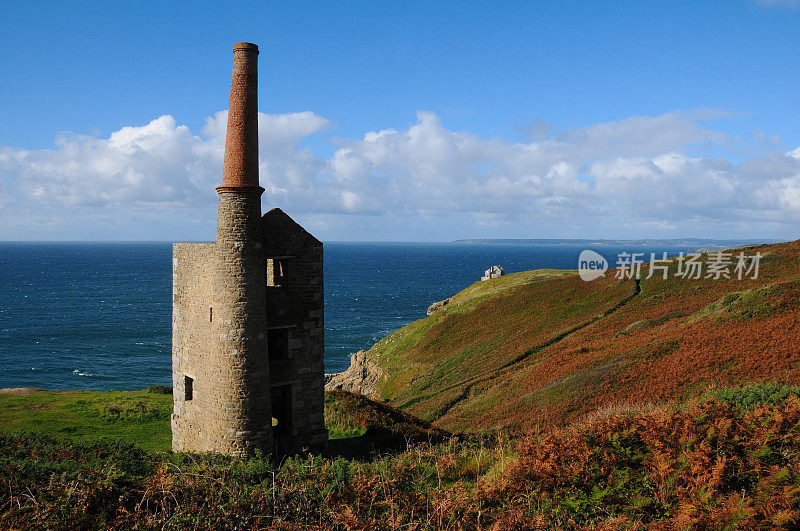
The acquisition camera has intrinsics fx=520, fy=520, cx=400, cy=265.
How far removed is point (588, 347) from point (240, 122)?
86.3ft

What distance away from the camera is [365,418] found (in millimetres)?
24625

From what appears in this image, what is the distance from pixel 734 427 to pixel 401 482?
7166 millimetres

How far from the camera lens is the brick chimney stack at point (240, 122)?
17781 mm

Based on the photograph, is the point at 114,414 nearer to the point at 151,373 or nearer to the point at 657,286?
the point at 151,373

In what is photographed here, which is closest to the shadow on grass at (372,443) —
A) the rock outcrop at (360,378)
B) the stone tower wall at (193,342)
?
the stone tower wall at (193,342)

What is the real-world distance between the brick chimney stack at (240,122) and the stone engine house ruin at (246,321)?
3 centimetres

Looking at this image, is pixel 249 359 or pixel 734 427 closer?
pixel 734 427

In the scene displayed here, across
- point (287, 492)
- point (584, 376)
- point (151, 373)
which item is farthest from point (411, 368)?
point (287, 492)

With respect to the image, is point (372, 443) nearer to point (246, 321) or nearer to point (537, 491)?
point (246, 321)

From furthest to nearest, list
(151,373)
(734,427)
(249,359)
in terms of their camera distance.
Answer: (151,373) → (249,359) → (734,427)

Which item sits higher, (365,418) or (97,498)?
(97,498)

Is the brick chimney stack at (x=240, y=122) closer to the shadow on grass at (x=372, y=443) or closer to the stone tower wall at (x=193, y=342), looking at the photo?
the stone tower wall at (x=193, y=342)

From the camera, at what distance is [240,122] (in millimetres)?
17781

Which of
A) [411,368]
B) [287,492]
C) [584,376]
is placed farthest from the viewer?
[411,368]
